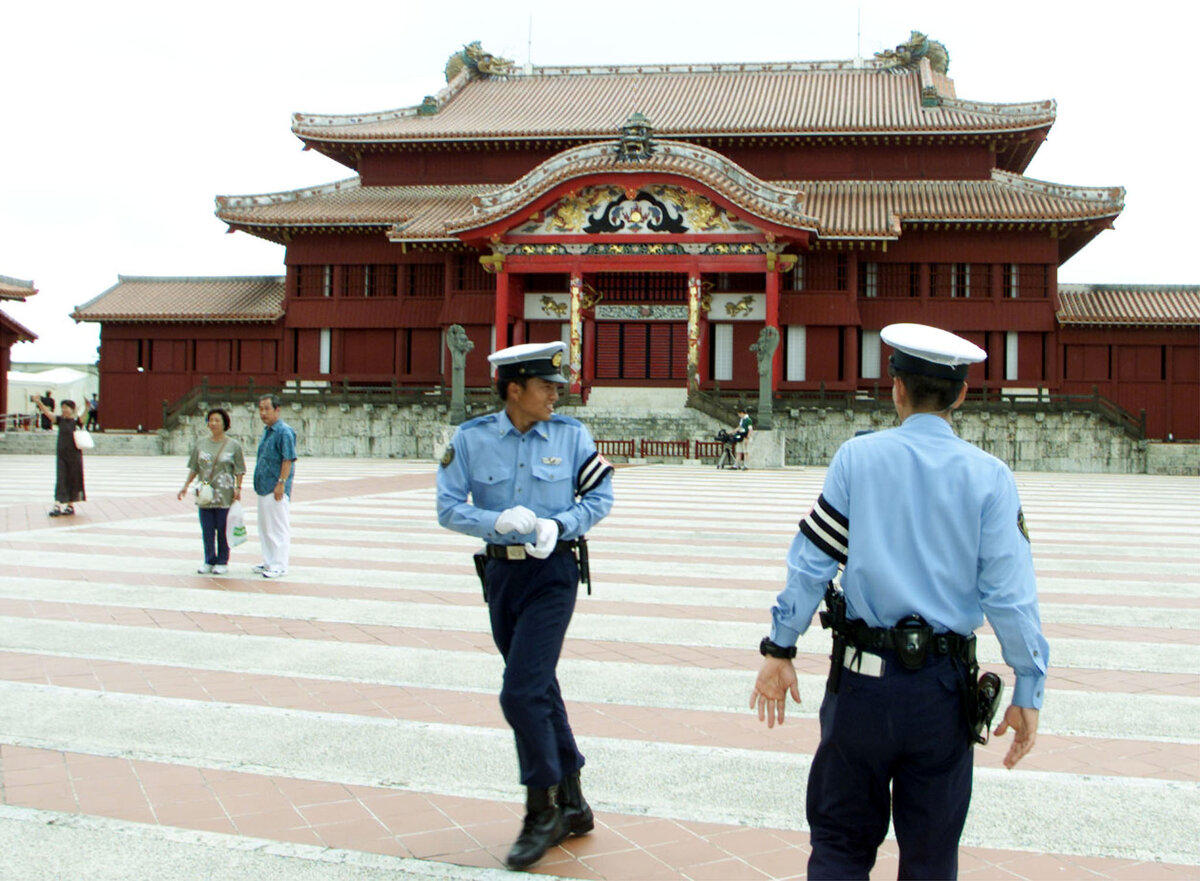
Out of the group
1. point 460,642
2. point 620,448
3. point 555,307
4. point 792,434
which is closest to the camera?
point 460,642

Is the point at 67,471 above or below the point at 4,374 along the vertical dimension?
below

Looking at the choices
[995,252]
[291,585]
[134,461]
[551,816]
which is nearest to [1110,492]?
[995,252]

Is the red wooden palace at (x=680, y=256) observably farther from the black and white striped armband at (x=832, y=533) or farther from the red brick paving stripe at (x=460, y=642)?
the black and white striped armband at (x=832, y=533)

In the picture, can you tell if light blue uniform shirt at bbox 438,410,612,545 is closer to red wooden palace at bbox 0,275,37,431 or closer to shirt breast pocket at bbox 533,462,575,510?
shirt breast pocket at bbox 533,462,575,510

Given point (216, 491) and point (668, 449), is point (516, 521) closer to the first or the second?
point (216, 491)

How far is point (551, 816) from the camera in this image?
4.10 m

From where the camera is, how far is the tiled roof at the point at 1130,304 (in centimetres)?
3278

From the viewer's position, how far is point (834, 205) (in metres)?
33.9

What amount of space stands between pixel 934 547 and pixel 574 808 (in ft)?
6.04

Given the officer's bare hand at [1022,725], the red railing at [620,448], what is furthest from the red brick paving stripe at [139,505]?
the officer's bare hand at [1022,725]

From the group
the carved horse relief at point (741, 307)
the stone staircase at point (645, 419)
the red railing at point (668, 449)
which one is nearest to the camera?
the red railing at point (668, 449)

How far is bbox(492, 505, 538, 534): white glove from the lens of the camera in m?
4.12

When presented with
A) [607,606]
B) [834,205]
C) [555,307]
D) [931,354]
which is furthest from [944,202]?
[931,354]

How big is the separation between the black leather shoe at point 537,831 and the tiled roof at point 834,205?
28405 mm
